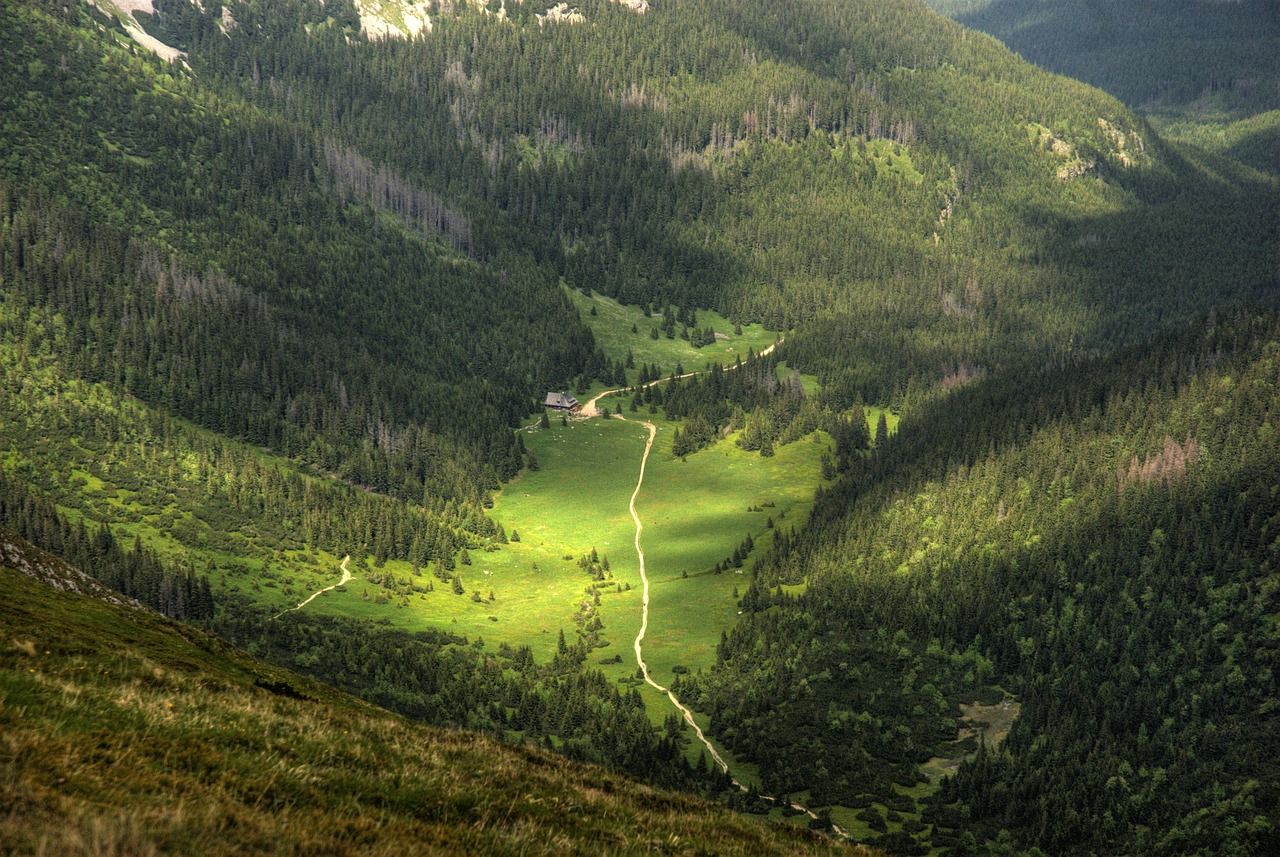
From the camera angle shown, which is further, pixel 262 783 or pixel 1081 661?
pixel 1081 661

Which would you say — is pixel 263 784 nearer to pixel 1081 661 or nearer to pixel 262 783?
pixel 262 783

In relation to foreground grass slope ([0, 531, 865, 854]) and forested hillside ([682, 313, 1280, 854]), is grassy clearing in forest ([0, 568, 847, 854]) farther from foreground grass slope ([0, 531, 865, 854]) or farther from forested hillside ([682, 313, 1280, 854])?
forested hillside ([682, 313, 1280, 854])

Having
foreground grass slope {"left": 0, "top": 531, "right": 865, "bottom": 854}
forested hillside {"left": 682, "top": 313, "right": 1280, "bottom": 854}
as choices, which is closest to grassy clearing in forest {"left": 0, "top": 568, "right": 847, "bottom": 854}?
foreground grass slope {"left": 0, "top": 531, "right": 865, "bottom": 854}

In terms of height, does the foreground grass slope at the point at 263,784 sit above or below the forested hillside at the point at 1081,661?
above

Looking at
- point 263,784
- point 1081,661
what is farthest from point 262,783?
point 1081,661

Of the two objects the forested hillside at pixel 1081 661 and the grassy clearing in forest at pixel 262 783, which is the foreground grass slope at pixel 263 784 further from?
the forested hillside at pixel 1081 661

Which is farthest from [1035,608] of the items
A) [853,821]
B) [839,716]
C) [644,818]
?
[644,818]

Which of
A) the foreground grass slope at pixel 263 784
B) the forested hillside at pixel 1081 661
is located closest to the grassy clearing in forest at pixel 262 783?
the foreground grass slope at pixel 263 784

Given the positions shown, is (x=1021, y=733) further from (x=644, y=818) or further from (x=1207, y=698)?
(x=644, y=818)
